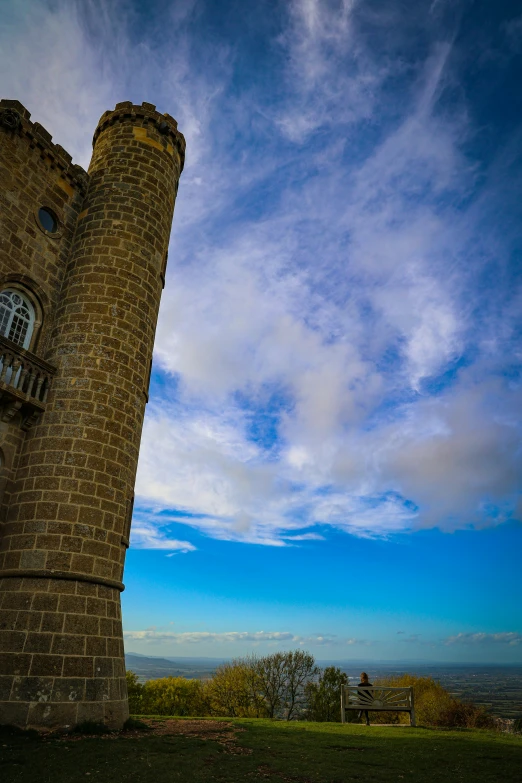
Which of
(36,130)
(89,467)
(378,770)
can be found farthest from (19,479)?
(36,130)

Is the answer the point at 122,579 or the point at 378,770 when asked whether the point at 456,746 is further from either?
the point at 122,579

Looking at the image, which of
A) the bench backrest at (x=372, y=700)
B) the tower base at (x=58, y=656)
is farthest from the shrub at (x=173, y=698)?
the tower base at (x=58, y=656)

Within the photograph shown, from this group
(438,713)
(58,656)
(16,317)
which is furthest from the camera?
(438,713)

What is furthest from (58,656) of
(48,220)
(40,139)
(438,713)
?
(438,713)

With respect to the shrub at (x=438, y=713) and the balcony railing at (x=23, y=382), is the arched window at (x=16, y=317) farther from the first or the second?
the shrub at (x=438, y=713)

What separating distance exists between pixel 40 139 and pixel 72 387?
875cm

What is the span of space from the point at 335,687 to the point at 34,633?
36.5m

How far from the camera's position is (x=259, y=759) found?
933 cm

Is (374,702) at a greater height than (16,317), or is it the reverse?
Answer: (16,317)

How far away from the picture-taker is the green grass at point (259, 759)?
7.77m

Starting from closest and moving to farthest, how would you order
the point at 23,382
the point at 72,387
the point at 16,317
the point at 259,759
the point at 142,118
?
1. the point at 259,759
2. the point at 23,382
3. the point at 72,387
4. the point at 16,317
5. the point at 142,118

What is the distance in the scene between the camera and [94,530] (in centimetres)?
1274

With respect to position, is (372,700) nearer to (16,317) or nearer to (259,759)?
(259,759)

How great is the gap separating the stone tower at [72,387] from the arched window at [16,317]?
0.04 metres
